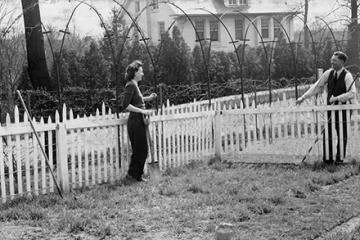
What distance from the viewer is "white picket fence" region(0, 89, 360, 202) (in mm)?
6992

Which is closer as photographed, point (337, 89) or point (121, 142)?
point (121, 142)

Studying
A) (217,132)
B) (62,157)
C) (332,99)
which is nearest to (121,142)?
(62,157)

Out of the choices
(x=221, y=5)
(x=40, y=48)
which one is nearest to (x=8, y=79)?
(x=40, y=48)

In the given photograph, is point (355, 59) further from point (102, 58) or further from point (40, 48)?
point (40, 48)

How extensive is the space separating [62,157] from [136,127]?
1.25 meters

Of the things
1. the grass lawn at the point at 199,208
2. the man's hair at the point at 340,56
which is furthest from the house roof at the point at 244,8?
the grass lawn at the point at 199,208

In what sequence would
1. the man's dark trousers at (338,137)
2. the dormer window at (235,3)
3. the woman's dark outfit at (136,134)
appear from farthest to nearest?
the dormer window at (235,3) → the man's dark trousers at (338,137) → the woman's dark outfit at (136,134)

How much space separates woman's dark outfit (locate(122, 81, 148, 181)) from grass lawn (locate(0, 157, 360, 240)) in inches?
14.1

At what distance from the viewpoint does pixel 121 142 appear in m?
8.23

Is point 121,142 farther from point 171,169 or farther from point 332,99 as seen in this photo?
point 332,99

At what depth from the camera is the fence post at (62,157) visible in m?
7.25

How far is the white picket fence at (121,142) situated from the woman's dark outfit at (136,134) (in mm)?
279

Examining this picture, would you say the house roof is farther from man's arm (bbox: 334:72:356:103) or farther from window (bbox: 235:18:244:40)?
man's arm (bbox: 334:72:356:103)

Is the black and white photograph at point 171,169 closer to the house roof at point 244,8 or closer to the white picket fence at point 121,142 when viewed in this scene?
the white picket fence at point 121,142
